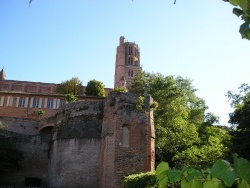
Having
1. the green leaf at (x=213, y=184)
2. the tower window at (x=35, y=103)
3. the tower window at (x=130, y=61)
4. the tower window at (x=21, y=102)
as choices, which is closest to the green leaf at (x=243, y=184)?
the green leaf at (x=213, y=184)

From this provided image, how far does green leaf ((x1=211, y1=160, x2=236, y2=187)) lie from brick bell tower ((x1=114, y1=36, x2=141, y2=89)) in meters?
95.3

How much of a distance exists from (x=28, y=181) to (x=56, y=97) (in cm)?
2177

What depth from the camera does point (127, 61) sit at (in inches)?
4050

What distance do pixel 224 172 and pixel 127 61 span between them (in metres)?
102

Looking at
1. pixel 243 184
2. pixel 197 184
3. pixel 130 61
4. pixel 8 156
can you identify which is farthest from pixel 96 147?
pixel 130 61

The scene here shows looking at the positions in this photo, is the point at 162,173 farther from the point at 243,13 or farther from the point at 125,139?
the point at 125,139

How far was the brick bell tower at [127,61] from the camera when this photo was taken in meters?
99.9

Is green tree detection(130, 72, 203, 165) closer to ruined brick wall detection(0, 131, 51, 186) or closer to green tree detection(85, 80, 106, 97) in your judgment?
ruined brick wall detection(0, 131, 51, 186)

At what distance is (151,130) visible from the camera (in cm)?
2362

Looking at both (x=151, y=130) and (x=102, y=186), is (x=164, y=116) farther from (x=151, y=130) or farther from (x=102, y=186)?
(x=102, y=186)

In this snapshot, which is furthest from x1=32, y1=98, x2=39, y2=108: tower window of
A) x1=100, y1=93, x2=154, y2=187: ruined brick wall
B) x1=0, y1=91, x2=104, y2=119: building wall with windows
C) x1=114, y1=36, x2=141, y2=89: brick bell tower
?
x1=114, y1=36, x2=141, y2=89: brick bell tower

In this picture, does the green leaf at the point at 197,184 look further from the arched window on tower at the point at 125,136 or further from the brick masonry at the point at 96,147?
the arched window on tower at the point at 125,136

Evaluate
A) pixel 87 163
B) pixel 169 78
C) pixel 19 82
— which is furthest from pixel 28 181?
pixel 19 82

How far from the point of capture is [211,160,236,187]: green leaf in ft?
5.76
